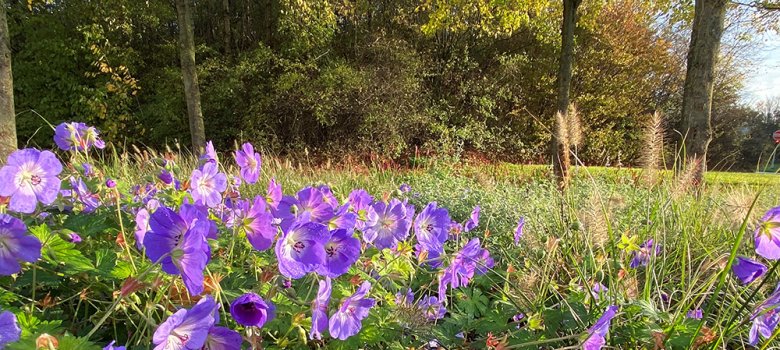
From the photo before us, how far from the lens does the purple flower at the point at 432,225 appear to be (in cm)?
130

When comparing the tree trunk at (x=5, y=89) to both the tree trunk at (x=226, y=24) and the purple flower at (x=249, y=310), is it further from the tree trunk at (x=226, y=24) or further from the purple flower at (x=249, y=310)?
the tree trunk at (x=226, y=24)

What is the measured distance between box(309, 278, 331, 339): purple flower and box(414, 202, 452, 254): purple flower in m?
0.46

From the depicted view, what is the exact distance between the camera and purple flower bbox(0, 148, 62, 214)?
2.81 feet

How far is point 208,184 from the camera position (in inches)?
50.1

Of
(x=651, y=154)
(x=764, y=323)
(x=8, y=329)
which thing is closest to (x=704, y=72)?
(x=651, y=154)

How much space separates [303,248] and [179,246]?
0.20 metres

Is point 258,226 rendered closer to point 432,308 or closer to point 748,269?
point 432,308

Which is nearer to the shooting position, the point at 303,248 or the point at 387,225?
the point at 303,248

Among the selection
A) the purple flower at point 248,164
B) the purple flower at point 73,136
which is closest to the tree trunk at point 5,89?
the purple flower at point 73,136

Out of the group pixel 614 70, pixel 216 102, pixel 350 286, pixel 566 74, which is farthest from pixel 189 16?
pixel 614 70

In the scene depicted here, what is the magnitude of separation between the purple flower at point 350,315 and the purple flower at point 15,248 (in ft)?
1.59

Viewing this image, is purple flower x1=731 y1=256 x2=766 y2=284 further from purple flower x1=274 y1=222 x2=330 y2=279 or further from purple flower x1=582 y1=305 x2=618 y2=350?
purple flower x1=274 y1=222 x2=330 y2=279

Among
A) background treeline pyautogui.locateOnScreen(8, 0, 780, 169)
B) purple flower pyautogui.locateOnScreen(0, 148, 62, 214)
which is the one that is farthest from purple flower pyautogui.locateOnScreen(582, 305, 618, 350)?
background treeline pyautogui.locateOnScreen(8, 0, 780, 169)

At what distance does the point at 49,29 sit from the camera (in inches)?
468
